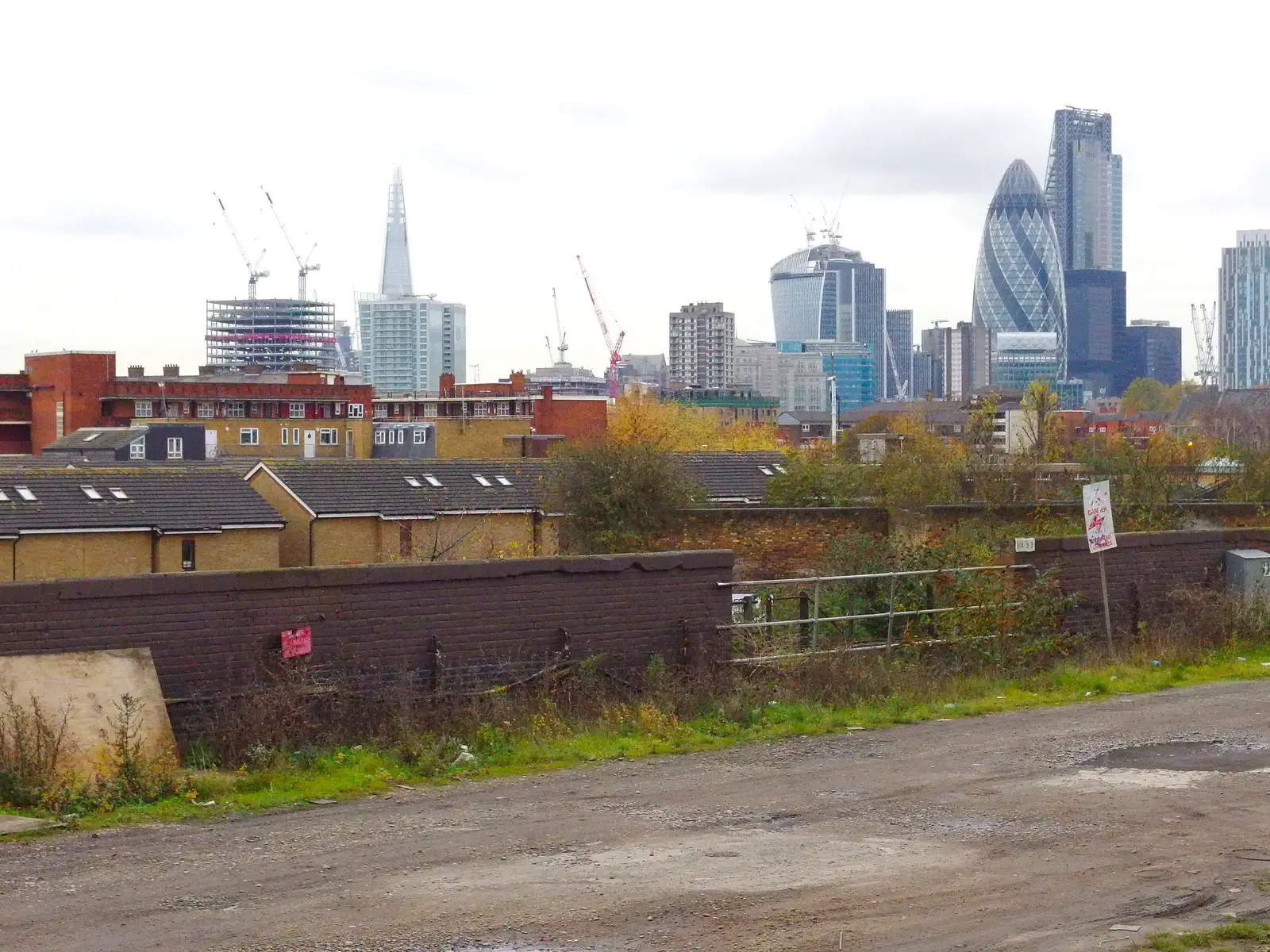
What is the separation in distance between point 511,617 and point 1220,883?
8.16 m

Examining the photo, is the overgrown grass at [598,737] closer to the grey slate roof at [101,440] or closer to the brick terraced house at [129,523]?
the brick terraced house at [129,523]

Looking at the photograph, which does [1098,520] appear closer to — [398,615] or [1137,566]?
[1137,566]

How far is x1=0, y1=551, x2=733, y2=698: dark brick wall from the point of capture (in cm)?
1316

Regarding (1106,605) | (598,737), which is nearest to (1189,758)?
(1106,605)

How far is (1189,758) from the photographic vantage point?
13.4 meters

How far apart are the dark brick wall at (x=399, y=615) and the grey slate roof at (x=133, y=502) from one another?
2729 centimetres

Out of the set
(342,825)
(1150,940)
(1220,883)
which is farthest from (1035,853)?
(342,825)

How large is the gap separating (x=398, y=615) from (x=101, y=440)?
2976 inches

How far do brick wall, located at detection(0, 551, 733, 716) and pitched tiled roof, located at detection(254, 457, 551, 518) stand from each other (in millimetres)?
30004

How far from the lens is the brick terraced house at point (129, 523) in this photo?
39375 millimetres

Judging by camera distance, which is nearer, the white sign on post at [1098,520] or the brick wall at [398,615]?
the brick wall at [398,615]

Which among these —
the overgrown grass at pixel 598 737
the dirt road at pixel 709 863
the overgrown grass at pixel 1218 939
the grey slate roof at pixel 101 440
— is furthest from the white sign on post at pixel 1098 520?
the grey slate roof at pixel 101 440

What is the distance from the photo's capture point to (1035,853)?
392 inches

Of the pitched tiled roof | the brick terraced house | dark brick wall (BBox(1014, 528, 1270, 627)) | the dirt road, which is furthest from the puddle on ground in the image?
the pitched tiled roof
